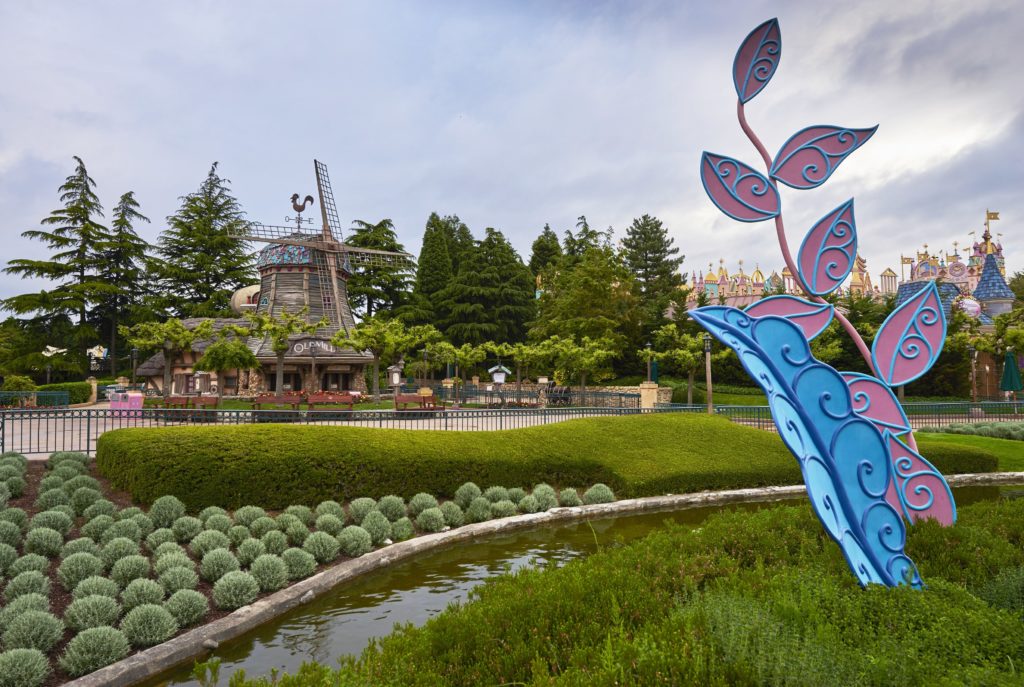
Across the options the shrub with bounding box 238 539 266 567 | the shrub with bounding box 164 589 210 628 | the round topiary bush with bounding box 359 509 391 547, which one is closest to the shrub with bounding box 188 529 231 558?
the shrub with bounding box 238 539 266 567

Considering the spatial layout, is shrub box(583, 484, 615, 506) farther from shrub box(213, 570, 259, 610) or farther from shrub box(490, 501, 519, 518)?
shrub box(213, 570, 259, 610)

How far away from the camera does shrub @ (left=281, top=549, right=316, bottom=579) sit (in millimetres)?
6785

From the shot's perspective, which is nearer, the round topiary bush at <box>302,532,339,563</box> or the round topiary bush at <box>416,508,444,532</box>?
the round topiary bush at <box>302,532,339,563</box>

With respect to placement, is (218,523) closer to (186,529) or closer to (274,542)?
(186,529)

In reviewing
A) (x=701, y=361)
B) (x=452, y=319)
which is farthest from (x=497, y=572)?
(x=452, y=319)

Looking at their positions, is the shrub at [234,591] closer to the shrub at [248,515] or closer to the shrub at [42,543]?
the shrub at [248,515]

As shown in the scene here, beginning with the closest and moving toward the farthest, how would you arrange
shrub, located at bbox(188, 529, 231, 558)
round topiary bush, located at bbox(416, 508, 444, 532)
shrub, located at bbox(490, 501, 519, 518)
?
shrub, located at bbox(188, 529, 231, 558), round topiary bush, located at bbox(416, 508, 444, 532), shrub, located at bbox(490, 501, 519, 518)

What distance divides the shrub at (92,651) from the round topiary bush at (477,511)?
5279 mm

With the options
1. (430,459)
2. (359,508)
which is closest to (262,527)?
(359,508)

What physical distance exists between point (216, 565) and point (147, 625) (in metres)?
1.29

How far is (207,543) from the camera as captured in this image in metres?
7.01

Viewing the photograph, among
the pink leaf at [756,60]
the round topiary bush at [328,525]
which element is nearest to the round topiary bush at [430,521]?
the round topiary bush at [328,525]

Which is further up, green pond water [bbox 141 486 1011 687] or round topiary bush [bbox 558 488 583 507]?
round topiary bush [bbox 558 488 583 507]

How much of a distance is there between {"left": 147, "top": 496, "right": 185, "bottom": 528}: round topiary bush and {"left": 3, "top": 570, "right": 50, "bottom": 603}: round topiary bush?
2.01 m
